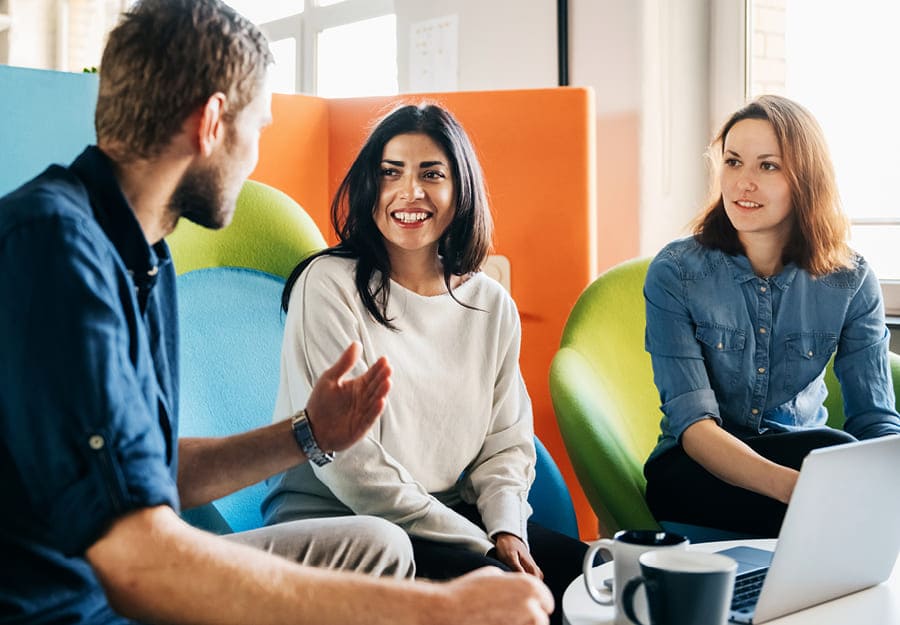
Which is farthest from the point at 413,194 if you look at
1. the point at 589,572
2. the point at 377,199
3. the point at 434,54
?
the point at 434,54

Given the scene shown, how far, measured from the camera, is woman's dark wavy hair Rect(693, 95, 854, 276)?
215 cm

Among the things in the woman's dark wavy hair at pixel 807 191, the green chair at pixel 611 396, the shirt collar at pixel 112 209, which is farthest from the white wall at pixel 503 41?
the shirt collar at pixel 112 209

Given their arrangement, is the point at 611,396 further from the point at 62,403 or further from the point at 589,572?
the point at 62,403

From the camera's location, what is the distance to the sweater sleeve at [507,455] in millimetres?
1866

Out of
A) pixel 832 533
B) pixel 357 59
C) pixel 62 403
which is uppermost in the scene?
pixel 357 59

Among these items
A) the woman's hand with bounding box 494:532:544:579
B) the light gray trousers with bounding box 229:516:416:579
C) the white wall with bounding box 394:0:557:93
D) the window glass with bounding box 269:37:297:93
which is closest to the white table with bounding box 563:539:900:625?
the light gray trousers with bounding box 229:516:416:579

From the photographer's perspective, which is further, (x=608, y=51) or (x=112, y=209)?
(x=608, y=51)

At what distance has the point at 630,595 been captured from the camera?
1098 mm

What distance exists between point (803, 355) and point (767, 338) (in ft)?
0.27

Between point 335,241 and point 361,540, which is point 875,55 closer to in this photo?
point 335,241

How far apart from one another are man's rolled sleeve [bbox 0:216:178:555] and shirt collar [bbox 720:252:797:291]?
1.51 m

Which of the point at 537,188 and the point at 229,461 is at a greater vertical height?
the point at 537,188

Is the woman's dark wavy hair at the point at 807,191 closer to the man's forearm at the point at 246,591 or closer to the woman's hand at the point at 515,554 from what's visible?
the woman's hand at the point at 515,554

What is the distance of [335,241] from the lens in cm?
290
